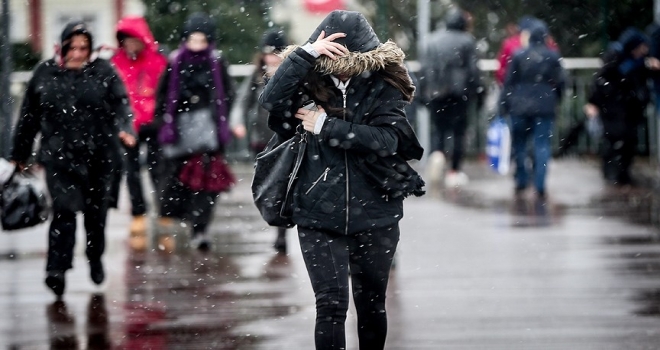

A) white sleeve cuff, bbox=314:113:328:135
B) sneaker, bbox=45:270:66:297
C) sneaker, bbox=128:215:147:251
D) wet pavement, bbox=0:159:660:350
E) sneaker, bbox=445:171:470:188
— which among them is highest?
white sleeve cuff, bbox=314:113:328:135

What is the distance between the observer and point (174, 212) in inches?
457

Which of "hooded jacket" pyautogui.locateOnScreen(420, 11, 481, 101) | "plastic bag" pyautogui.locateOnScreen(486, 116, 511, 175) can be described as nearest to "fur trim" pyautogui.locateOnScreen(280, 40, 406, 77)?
"hooded jacket" pyautogui.locateOnScreen(420, 11, 481, 101)

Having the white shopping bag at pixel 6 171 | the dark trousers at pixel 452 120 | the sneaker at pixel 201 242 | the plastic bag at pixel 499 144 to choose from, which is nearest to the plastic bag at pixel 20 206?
the white shopping bag at pixel 6 171

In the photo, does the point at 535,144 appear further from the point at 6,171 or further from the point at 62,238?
the point at 6,171

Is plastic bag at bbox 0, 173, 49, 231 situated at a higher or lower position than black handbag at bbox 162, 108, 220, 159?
lower

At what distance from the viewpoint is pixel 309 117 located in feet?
19.1

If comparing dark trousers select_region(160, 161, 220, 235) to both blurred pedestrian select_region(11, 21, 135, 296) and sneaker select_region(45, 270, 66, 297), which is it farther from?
sneaker select_region(45, 270, 66, 297)

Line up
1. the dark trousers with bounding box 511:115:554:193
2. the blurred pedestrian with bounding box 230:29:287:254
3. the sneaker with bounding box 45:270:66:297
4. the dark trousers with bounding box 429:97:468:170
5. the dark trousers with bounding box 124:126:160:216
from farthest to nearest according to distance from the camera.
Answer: the dark trousers with bounding box 429:97:468:170 < the dark trousers with bounding box 511:115:554:193 < the dark trousers with bounding box 124:126:160:216 < the blurred pedestrian with bounding box 230:29:287:254 < the sneaker with bounding box 45:270:66:297

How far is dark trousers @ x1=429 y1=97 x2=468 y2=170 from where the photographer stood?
639 inches

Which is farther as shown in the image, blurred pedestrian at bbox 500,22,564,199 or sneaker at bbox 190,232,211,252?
blurred pedestrian at bbox 500,22,564,199

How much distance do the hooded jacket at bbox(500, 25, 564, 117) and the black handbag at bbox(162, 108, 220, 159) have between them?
4.82m

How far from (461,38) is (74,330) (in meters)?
9.35

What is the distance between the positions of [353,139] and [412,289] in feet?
10.5

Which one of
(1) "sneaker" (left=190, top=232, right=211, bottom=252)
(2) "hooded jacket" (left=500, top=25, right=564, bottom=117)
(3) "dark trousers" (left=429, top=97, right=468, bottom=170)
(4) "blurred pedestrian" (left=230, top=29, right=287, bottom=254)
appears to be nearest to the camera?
(4) "blurred pedestrian" (left=230, top=29, right=287, bottom=254)
